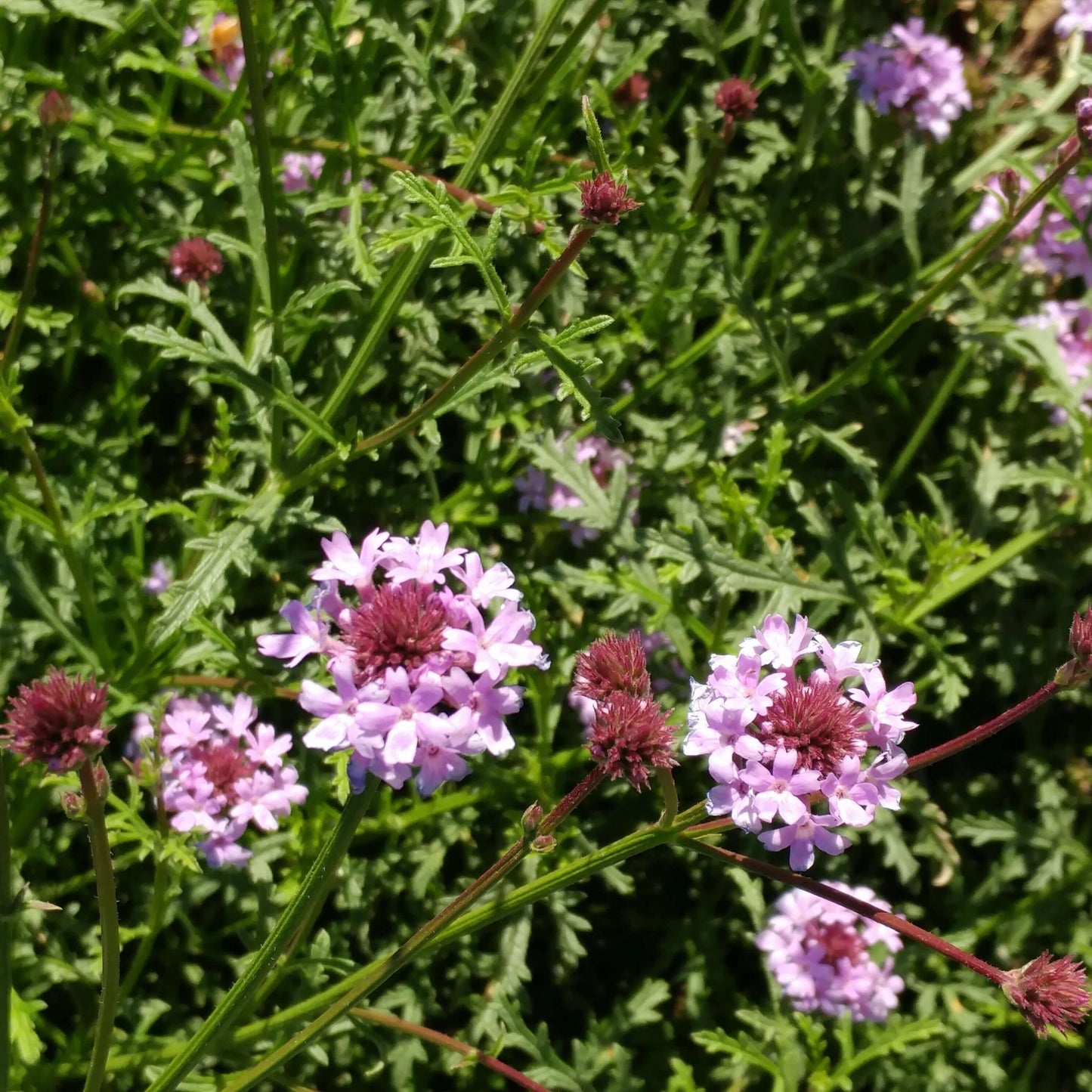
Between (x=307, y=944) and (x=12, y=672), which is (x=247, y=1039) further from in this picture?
(x=12, y=672)

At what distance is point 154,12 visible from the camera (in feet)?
10.6

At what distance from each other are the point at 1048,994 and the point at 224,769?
2.15 meters

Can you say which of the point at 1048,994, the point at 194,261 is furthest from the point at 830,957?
the point at 194,261

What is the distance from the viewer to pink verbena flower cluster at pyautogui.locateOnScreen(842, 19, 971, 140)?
13.4ft

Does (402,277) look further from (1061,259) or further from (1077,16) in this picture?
(1061,259)

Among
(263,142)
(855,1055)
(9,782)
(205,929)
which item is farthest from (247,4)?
(855,1055)

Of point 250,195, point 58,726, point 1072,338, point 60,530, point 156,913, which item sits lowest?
point 156,913

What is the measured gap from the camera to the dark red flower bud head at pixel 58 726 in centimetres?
170

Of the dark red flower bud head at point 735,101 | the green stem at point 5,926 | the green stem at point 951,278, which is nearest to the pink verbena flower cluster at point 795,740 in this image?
the green stem at point 5,926

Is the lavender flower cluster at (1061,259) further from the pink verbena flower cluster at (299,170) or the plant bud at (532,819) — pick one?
the plant bud at (532,819)

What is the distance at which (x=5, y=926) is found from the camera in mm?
2143

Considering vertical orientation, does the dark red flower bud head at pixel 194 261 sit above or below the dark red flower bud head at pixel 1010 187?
below

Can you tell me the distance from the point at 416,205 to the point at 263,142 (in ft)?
3.44

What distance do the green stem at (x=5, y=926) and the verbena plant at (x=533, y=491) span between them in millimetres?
50
